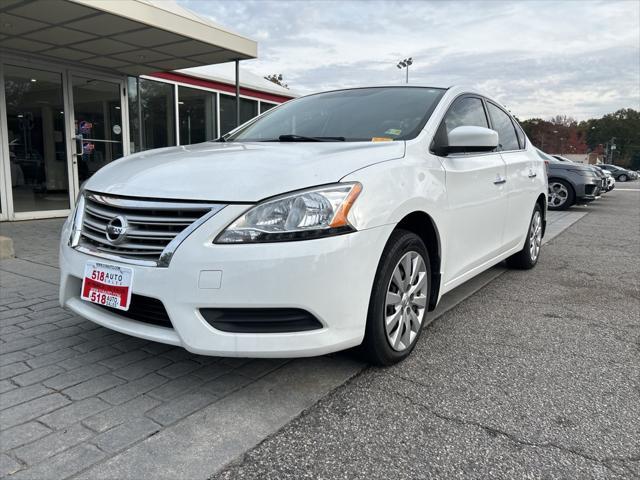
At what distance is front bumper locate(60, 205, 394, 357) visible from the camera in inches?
85.9

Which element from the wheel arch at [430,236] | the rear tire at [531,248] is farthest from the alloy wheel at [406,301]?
the rear tire at [531,248]

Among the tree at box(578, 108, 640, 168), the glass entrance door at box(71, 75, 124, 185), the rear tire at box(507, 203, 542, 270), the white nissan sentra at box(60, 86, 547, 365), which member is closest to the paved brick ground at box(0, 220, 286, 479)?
the white nissan sentra at box(60, 86, 547, 365)

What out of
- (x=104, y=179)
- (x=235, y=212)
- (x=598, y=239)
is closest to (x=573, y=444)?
(x=235, y=212)

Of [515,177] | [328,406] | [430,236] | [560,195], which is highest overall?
[515,177]

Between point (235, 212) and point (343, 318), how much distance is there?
2.24 feet

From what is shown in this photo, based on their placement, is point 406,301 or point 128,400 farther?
point 406,301

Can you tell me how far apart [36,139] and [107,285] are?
6.71 m

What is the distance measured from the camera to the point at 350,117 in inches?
137

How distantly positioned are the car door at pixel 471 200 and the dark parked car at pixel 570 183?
9117mm

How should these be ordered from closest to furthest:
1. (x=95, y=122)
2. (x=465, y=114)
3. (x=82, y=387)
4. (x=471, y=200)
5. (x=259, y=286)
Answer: (x=259, y=286) → (x=82, y=387) → (x=471, y=200) → (x=465, y=114) → (x=95, y=122)

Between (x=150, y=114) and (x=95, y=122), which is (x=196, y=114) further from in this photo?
(x=95, y=122)

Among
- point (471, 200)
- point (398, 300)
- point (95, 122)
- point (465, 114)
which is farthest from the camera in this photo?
point (95, 122)

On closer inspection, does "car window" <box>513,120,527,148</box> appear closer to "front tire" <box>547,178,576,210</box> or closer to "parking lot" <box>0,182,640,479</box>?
"parking lot" <box>0,182,640,479</box>

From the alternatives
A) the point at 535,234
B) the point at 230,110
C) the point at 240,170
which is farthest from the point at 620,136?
the point at 240,170
